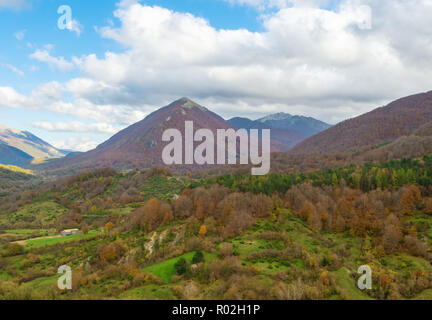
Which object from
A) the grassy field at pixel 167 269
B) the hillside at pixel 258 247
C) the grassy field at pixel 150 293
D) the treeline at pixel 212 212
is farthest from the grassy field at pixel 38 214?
the grassy field at pixel 150 293

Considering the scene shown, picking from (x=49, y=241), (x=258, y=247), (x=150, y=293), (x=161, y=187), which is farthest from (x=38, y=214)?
(x=258, y=247)

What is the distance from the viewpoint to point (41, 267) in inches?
2158

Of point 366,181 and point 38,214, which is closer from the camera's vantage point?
point 366,181

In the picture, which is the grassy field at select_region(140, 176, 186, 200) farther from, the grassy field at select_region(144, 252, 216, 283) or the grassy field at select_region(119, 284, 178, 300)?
the grassy field at select_region(119, 284, 178, 300)

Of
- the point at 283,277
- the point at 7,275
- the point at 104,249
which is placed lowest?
the point at 7,275

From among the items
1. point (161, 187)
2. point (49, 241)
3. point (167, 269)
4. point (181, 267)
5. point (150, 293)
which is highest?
point (161, 187)

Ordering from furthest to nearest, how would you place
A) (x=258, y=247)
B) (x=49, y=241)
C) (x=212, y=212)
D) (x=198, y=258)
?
(x=49, y=241)
(x=212, y=212)
(x=258, y=247)
(x=198, y=258)

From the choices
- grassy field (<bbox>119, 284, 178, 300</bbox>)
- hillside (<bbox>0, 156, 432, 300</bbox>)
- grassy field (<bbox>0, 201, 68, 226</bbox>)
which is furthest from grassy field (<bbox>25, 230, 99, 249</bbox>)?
grassy field (<bbox>119, 284, 178, 300</bbox>)

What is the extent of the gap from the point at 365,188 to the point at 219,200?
43030 millimetres

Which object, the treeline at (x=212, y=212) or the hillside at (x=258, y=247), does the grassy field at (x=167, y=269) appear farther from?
the treeline at (x=212, y=212)

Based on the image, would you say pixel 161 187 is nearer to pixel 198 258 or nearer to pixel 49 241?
pixel 49 241
